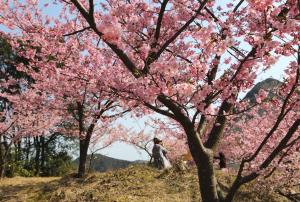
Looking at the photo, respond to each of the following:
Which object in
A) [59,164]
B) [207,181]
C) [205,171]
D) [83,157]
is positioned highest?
[59,164]

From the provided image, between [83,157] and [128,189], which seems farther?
[83,157]

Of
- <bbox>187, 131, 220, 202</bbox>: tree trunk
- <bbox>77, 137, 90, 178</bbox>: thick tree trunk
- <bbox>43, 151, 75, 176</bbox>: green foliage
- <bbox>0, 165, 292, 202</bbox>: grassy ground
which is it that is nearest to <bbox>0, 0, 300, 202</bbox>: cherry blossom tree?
<bbox>187, 131, 220, 202</bbox>: tree trunk

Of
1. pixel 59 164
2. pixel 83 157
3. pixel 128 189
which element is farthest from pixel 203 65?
pixel 59 164

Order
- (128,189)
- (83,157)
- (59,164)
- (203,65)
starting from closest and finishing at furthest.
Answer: (203,65) → (128,189) → (83,157) → (59,164)

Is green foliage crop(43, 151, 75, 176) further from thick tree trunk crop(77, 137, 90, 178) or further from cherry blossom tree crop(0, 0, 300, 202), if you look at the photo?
cherry blossom tree crop(0, 0, 300, 202)

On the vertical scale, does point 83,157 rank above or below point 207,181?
above

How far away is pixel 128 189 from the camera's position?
11.5 metres

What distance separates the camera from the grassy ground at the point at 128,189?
420 inches

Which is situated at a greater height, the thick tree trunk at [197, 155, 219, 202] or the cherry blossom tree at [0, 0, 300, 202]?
the cherry blossom tree at [0, 0, 300, 202]

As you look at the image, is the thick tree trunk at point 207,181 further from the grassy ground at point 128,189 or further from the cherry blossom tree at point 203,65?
the grassy ground at point 128,189

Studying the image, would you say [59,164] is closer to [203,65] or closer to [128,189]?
[128,189]

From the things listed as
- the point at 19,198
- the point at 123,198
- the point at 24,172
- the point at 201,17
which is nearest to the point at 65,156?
the point at 24,172

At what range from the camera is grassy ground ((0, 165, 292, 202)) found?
10.7m

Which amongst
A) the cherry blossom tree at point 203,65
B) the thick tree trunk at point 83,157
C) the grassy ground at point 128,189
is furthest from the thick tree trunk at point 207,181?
the thick tree trunk at point 83,157
